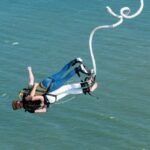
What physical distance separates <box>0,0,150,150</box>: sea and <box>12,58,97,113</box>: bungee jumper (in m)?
19.6

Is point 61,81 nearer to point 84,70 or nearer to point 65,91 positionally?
point 65,91

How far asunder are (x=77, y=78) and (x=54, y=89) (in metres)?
24.5

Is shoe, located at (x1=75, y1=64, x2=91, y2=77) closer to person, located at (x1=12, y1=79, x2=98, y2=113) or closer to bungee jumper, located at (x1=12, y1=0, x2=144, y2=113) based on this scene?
bungee jumper, located at (x1=12, y1=0, x2=144, y2=113)

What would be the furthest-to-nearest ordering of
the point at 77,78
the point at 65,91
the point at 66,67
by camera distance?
the point at 77,78
the point at 65,91
the point at 66,67

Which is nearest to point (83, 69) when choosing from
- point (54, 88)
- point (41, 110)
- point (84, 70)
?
point (84, 70)

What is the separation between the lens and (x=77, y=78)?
1334 inches

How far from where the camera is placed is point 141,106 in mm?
31953

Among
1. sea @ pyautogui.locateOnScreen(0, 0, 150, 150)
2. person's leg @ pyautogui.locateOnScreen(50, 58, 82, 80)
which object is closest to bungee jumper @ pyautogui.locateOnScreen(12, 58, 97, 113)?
person's leg @ pyautogui.locateOnScreen(50, 58, 82, 80)

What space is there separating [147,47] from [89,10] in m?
8.39

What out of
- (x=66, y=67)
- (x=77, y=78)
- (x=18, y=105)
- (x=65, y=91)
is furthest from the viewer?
(x=77, y=78)

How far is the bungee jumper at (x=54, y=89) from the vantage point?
29.9 ft

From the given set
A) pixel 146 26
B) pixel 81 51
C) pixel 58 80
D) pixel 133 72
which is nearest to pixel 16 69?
pixel 81 51

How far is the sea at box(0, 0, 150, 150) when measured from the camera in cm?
2972

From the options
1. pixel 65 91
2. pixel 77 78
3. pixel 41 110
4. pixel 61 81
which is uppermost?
pixel 61 81
